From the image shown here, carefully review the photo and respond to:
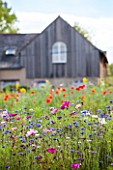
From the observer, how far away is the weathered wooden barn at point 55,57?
101 feet

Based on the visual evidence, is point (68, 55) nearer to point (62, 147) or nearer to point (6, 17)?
point (6, 17)

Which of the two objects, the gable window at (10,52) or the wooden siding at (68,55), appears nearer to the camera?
the wooden siding at (68,55)

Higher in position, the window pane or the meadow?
the window pane

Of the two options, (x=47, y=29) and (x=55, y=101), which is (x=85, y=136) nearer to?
(x=55, y=101)

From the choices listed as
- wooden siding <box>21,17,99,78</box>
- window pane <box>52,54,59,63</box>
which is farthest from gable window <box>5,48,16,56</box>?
window pane <box>52,54,59,63</box>

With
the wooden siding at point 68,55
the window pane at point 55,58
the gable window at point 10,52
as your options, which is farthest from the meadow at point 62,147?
the gable window at point 10,52

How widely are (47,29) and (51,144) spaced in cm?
2682

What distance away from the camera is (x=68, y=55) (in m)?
31.0

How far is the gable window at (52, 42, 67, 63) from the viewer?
31.1 metres

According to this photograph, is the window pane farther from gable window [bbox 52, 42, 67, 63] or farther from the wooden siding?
the wooden siding

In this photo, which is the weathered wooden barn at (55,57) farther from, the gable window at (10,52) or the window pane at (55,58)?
the gable window at (10,52)

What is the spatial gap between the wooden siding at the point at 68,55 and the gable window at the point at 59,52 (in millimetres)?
244

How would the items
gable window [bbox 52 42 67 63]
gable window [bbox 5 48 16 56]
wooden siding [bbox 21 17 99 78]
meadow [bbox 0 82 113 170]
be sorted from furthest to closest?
gable window [bbox 5 48 16 56], gable window [bbox 52 42 67 63], wooden siding [bbox 21 17 99 78], meadow [bbox 0 82 113 170]

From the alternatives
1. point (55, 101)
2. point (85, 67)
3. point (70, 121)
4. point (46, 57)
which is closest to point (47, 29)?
point (46, 57)
